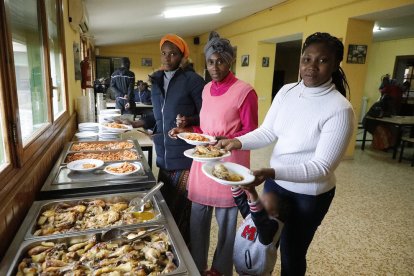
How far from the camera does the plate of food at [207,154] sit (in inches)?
46.2

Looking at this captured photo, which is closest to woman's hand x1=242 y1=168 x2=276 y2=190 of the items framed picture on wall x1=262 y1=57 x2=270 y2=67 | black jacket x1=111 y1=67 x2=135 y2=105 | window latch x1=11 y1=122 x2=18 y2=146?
window latch x1=11 y1=122 x2=18 y2=146

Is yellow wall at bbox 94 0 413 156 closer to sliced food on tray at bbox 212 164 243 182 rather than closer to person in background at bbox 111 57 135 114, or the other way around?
person in background at bbox 111 57 135 114

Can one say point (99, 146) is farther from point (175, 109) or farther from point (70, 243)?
point (70, 243)

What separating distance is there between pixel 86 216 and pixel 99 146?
1027 millimetres

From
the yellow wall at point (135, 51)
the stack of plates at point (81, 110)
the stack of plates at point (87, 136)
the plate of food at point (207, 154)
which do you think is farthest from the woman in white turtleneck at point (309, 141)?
the yellow wall at point (135, 51)

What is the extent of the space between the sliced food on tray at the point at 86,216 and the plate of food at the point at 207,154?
29cm

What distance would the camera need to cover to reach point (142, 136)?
2613 mm

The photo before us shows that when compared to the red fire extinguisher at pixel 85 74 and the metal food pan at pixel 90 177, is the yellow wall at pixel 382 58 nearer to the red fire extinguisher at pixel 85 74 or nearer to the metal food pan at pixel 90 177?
the red fire extinguisher at pixel 85 74

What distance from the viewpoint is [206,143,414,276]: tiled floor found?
1876mm

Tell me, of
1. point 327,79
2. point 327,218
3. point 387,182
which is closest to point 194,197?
point 327,79

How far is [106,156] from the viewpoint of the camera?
5.88ft

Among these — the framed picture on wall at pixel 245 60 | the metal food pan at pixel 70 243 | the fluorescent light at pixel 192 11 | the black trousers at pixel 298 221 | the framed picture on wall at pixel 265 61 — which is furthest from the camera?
the framed picture on wall at pixel 245 60

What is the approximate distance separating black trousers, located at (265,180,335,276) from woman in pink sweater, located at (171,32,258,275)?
0.99ft

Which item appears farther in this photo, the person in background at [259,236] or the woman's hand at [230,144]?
the woman's hand at [230,144]
